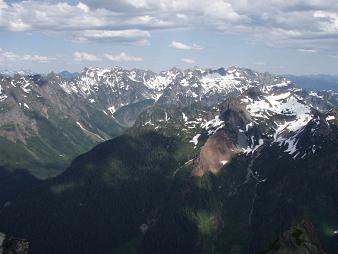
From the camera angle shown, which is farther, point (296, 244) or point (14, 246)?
point (296, 244)

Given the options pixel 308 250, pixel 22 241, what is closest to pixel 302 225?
pixel 308 250

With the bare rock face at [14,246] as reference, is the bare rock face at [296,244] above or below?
below

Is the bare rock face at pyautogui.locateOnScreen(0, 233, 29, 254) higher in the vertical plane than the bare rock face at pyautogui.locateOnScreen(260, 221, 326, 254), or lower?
higher

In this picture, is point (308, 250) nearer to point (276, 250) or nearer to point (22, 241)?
point (276, 250)

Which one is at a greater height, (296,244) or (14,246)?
(14,246)
